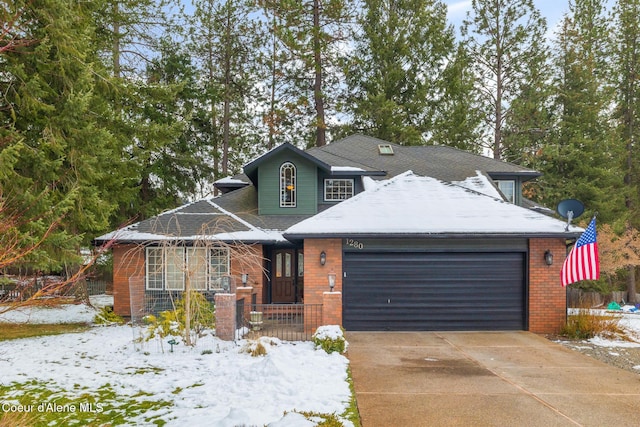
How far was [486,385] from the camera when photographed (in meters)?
6.73

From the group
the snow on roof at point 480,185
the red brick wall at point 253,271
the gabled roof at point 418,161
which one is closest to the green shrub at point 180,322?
the red brick wall at point 253,271

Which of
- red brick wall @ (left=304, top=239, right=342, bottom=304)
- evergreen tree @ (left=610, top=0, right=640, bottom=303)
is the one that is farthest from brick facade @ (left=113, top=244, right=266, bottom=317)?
evergreen tree @ (left=610, top=0, right=640, bottom=303)

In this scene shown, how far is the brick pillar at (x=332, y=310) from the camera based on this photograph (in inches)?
393

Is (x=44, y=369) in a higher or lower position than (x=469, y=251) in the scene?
lower

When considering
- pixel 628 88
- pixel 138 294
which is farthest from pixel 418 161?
pixel 628 88

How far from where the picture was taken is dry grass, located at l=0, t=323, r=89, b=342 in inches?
449

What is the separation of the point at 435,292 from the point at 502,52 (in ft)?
67.2

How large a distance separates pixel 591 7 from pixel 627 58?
4.18 meters

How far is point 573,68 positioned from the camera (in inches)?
1072

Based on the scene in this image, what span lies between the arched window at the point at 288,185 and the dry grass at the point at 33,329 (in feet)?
24.5

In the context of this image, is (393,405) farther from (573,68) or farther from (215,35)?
(573,68)

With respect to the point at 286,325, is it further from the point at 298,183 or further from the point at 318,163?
the point at 318,163

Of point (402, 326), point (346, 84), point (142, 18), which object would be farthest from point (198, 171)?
point (402, 326)

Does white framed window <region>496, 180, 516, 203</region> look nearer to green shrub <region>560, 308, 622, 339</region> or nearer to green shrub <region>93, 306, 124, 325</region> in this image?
green shrub <region>560, 308, 622, 339</region>
